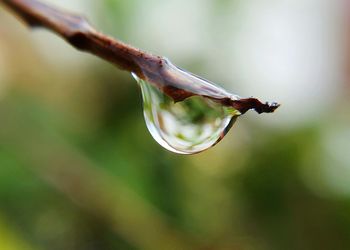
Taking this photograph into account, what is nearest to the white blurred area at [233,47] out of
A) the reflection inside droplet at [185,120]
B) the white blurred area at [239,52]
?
the white blurred area at [239,52]

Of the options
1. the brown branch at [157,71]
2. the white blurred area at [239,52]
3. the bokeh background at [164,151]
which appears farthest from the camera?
the white blurred area at [239,52]

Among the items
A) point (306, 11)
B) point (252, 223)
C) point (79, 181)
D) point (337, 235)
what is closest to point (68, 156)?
point (79, 181)

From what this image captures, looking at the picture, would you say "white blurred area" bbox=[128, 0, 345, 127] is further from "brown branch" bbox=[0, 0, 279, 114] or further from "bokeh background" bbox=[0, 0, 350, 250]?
"brown branch" bbox=[0, 0, 279, 114]

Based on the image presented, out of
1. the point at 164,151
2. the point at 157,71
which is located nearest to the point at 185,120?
the point at 157,71

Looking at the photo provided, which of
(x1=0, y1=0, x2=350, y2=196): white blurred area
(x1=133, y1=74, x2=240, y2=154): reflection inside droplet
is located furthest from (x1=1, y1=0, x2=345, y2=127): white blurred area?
(x1=133, y1=74, x2=240, y2=154): reflection inside droplet

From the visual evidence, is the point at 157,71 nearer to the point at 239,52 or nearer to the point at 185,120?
the point at 185,120

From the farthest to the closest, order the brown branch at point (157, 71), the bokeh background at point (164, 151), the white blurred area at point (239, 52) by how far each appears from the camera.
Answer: the white blurred area at point (239, 52) < the bokeh background at point (164, 151) < the brown branch at point (157, 71)

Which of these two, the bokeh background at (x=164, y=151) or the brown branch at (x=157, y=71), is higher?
the bokeh background at (x=164, y=151)

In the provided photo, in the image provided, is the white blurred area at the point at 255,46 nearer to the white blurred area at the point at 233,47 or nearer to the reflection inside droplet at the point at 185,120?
the white blurred area at the point at 233,47
